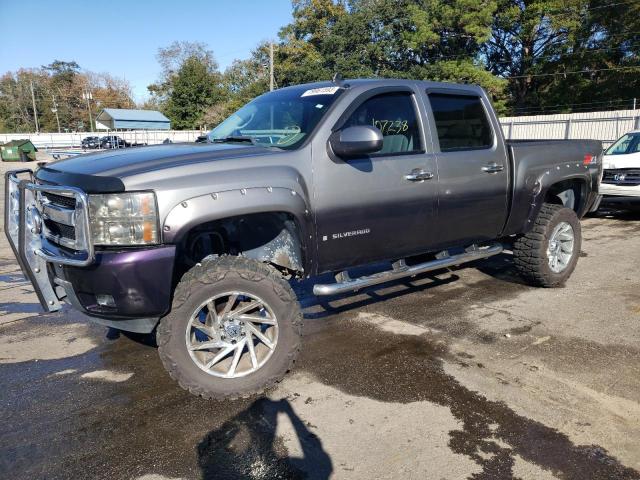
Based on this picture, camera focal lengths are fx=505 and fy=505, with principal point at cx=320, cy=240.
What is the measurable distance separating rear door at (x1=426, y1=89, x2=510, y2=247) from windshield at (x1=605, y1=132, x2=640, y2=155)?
7.43 metres

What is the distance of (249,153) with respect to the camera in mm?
3463

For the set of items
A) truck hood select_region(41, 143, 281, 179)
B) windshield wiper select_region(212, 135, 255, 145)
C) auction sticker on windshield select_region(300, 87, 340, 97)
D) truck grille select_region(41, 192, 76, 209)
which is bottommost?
truck grille select_region(41, 192, 76, 209)

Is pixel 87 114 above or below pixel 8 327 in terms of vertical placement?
above

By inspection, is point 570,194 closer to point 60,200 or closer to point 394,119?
point 394,119

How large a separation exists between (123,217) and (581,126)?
24.5 m

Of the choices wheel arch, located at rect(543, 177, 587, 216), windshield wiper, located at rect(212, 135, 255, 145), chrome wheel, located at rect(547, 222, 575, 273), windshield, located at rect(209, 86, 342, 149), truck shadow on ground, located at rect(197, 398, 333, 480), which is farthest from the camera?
wheel arch, located at rect(543, 177, 587, 216)

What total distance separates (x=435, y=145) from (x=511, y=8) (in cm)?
4177

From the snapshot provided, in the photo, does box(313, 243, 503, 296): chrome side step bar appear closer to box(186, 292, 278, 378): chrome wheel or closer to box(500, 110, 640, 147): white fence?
box(186, 292, 278, 378): chrome wheel

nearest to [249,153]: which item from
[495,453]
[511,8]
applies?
[495,453]

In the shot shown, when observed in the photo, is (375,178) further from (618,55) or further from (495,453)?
(618,55)

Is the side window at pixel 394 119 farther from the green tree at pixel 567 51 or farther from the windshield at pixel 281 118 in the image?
the green tree at pixel 567 51

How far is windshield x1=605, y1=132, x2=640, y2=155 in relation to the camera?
10760 mm

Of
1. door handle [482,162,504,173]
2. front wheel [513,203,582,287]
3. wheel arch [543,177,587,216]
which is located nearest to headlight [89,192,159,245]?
door handle [482,162,504,173]

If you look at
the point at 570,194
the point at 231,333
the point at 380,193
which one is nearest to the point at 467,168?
the point at 380,193
